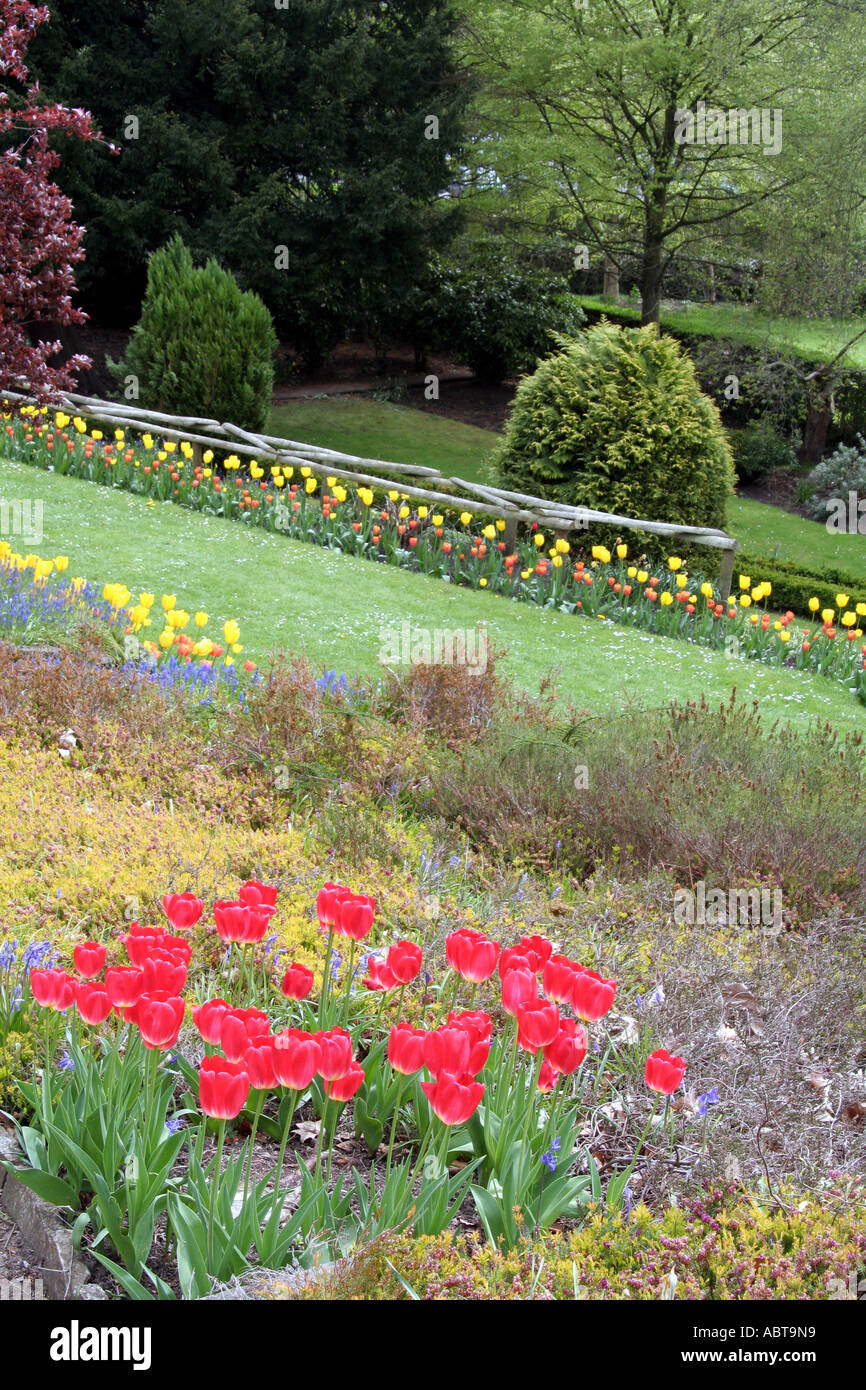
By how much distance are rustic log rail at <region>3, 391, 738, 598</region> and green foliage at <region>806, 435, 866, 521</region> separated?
852 cm

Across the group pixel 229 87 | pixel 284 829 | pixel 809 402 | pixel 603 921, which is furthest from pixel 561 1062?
pixel 809 402

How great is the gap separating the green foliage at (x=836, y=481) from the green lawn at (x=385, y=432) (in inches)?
217

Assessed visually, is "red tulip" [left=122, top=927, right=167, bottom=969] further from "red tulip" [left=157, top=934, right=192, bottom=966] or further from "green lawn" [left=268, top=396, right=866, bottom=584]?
"green lawn" [left=268, top=396, right=866, bottom=584]

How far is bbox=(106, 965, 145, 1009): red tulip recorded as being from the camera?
2.14m

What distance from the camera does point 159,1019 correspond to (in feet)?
6.71

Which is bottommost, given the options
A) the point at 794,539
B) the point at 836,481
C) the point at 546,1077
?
the point at 546,1077

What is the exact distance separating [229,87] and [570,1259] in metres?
18.5

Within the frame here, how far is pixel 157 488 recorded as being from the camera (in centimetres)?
1159

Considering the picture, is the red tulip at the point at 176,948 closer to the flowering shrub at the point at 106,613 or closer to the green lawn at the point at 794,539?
the flowering shrub at the point at 106,613

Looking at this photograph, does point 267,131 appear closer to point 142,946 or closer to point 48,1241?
point 142,946

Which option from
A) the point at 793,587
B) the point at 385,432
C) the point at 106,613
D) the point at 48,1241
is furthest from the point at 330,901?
the point at 385,432

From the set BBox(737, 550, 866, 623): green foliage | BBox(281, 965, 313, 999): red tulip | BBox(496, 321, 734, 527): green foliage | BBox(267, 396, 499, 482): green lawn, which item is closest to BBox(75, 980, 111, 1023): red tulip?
BBox(281, 965, 313, 999): red tulip

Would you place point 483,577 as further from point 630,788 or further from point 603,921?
point 603,921

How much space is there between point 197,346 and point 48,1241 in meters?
13.2
